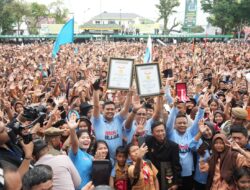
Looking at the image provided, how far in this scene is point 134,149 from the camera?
4.34m

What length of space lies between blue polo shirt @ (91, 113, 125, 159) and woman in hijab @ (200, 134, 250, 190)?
1.08 metres

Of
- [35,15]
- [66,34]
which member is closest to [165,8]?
[35,15]

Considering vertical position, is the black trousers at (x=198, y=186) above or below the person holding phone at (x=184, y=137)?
below

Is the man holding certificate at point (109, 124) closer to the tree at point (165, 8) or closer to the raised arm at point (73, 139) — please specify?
the raised arm at point (73, 139)

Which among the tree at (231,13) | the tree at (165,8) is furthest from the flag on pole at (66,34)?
the tree at (165,8)

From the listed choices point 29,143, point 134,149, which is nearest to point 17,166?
point 29,143

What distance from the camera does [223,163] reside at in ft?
14.1

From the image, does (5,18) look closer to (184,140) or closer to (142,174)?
(184,140)

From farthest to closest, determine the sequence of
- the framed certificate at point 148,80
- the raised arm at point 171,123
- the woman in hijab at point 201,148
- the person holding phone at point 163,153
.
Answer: the framed certificate at point 148,80 < the raised arm at point 171,123 < the woman in hijab at point 201,148 < the person holding phone at point 163,153

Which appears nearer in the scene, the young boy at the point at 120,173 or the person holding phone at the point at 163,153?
the young boy at the point at 120,173

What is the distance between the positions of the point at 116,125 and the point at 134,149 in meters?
0.86

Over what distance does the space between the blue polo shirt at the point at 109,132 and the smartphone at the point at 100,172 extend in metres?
0.80

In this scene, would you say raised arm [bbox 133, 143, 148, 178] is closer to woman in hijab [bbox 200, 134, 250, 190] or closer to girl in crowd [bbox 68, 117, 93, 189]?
girl in crowd [bbox 68, 117, 93, 189]

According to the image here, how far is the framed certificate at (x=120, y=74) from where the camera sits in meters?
5.61
